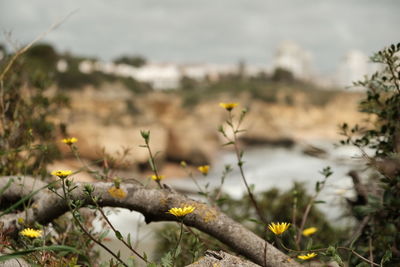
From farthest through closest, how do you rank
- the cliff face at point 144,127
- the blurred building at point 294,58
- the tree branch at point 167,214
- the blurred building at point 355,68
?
1. the blurred building at point 294,58
2. the cliff face at point 144,127
3. the blurred building at point 355,68
4. the tree branch at point 167,214

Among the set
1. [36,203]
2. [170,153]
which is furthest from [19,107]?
[170,153]

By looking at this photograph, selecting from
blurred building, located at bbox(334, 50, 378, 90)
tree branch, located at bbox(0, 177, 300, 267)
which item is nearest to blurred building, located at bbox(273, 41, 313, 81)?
blurred building, located at bbox(334, 50, 378, 90)

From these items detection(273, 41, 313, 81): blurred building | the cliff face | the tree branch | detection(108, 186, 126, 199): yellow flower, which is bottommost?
detection(273, 41, 313, 81): blurred building

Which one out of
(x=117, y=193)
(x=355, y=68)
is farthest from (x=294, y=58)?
(x=117, y=193)

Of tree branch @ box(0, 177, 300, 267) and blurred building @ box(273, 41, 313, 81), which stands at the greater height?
tree branch @ box(0, 177, 300, 267)

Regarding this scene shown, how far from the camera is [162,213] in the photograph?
5.84ft

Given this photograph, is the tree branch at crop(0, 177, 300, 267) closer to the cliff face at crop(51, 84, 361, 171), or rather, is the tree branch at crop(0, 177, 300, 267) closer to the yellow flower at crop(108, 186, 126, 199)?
the yellow flower at crop(108, 186, 126, 199)

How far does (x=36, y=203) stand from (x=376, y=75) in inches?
73.0

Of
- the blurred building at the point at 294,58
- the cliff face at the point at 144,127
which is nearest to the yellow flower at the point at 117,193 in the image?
the cliff face at the point at 144,127

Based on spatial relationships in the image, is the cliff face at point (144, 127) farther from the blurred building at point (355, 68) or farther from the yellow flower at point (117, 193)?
the yellow flower at point (117, 193)

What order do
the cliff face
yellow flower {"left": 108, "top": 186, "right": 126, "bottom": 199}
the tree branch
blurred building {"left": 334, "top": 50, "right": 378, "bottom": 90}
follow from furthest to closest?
the cliff face, blurred building {"left": 334, "top": 50, "right": 378, "bottom": 90}, yellow flower {"left": 108, "top": 186, "right": 126, "bottom": 199}, the tree branch

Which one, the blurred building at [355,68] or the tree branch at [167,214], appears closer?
the tree branch at [167,214]

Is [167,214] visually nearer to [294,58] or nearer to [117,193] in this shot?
[117,193]

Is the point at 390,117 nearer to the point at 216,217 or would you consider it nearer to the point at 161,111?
the point at 216,217
